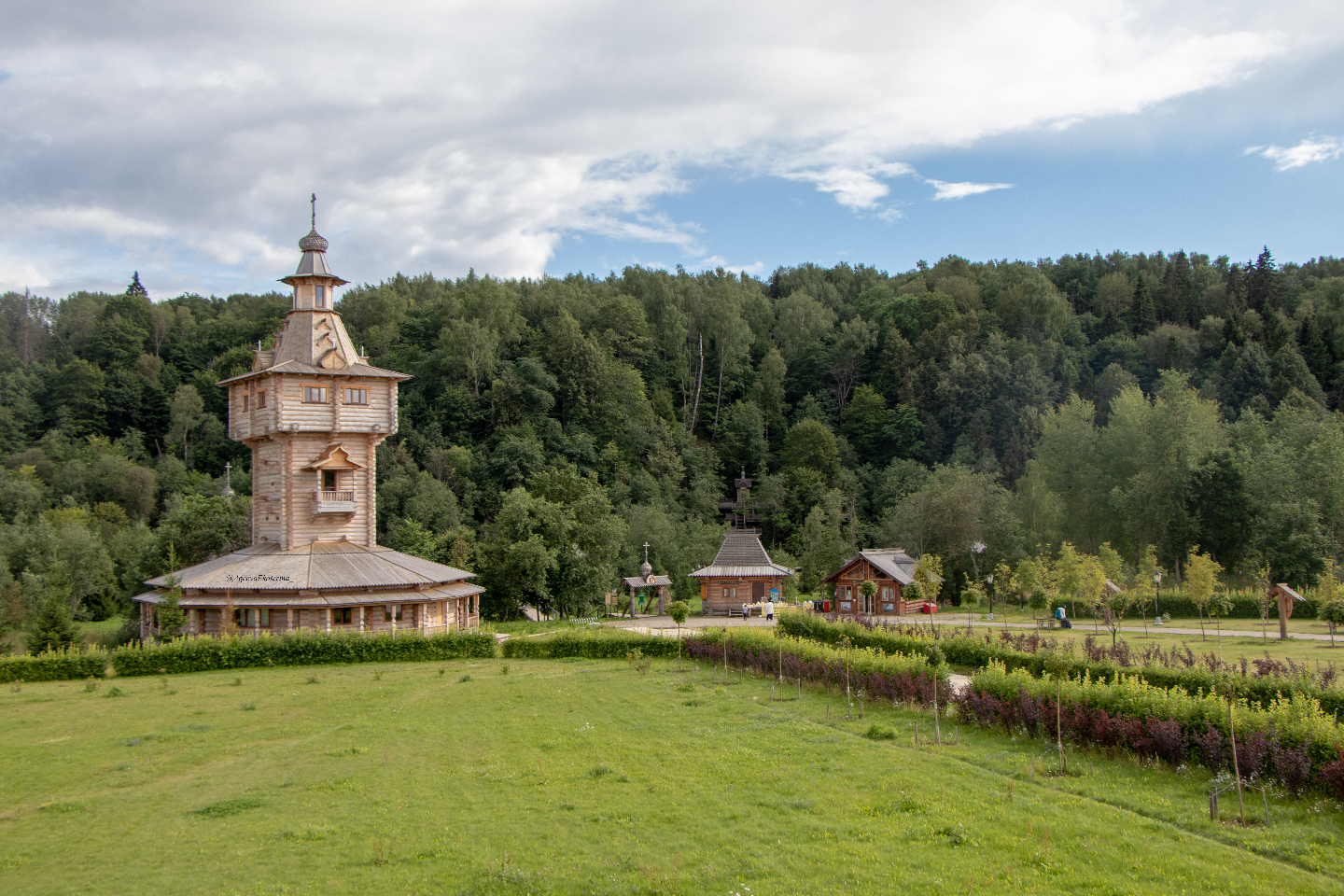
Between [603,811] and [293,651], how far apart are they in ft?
66.9

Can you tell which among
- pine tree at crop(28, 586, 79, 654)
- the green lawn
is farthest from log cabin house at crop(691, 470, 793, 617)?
the green lawn

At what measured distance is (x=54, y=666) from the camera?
27.1 m

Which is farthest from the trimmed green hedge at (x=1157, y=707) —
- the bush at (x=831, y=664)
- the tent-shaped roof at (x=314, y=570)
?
the tent-shaped roof at (x=314, y=570)

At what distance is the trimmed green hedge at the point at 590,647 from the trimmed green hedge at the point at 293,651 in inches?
46.9

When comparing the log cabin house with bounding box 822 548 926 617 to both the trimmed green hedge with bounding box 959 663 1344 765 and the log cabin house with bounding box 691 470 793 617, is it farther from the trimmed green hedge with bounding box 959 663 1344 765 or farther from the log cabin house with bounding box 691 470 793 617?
the trimmed green hedge with bounding box 959 663 1344 765

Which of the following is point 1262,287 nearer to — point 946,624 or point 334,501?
point 946,624

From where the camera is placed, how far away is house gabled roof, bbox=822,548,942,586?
1927 inches

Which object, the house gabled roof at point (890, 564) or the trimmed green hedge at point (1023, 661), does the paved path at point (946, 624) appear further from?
the trimmed green hedge at point (1023, 661)

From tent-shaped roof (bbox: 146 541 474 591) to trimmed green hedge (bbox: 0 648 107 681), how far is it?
5697 millimetres

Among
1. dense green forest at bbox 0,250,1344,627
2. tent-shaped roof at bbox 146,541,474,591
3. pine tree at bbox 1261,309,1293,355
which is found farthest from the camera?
pine tree at bbox 1261,309,1293,355

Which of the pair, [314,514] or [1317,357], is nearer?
[314,514]

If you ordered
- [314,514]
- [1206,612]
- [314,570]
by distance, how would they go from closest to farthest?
[314,570] → [314,514] → [1206,612]

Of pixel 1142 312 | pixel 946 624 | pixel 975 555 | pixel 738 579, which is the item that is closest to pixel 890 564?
pixel 738 579

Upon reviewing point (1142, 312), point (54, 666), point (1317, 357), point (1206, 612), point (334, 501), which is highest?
point (1142, 312)
